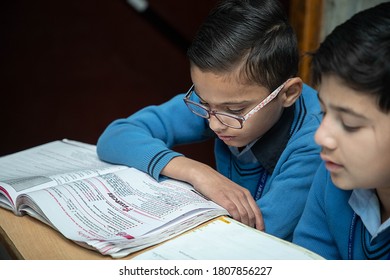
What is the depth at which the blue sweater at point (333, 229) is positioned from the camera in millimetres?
798

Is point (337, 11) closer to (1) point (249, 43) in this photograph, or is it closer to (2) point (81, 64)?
(1) point (249, 43)

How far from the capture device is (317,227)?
34.8 inches

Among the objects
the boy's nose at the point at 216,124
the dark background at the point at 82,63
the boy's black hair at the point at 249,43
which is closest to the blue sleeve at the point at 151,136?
the boy's nose at the point at 216,124

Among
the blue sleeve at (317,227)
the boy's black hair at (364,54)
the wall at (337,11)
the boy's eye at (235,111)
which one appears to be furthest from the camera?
the wall at (337,11)

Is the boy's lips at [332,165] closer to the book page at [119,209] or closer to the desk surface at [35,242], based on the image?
the book page at [119,209]

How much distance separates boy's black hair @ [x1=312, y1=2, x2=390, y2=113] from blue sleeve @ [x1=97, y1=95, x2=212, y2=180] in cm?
43

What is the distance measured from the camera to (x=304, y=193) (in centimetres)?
96

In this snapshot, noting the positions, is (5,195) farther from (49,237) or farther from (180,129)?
(180,129)

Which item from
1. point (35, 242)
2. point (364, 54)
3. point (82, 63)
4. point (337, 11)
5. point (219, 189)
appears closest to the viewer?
point (364, 54)

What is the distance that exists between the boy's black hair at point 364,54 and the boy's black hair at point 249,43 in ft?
0.81

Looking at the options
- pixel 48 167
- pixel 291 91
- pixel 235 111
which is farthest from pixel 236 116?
pixel 48 167

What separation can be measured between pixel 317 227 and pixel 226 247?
22cm

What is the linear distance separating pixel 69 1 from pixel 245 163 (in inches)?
44.0

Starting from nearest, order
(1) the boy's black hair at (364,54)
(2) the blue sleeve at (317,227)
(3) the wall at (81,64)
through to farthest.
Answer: (1) the boy's black hair at (364,54), (2) the blue sleeve at (317,227), (3) the wall at (81,64)
